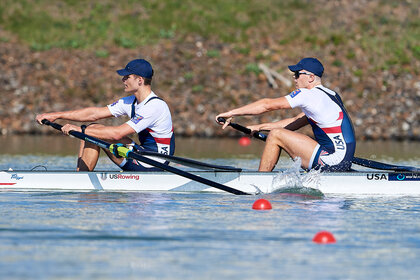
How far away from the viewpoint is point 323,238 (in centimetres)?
759

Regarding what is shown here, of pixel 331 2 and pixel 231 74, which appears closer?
pixel 231 74

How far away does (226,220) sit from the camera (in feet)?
29.7

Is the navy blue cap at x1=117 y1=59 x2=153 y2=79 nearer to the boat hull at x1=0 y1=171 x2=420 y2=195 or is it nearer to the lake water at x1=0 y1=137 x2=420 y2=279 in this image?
the boat hull at x1=0 y1=171 x2=420 y2=195

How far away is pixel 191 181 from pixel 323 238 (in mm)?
4501

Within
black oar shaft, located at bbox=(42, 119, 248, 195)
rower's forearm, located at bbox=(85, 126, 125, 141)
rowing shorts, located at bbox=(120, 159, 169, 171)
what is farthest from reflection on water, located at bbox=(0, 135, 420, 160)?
black oar shaft, located at bbox=(42, 119, 248, 195)

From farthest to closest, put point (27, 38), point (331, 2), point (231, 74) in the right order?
point (331, 2) → point (27, 38) → point (231, 74)

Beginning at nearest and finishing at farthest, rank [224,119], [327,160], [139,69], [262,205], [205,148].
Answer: [262,205], [327,160], [139,69], [224,119], [205,148]

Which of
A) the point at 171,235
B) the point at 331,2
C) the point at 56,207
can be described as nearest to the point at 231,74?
the point at 331,2

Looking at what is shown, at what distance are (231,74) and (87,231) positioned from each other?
23.7m

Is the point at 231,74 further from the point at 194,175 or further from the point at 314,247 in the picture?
the point at 314,247

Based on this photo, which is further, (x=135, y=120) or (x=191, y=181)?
(x=191, y=181)

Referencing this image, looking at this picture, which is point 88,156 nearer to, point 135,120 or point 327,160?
point 135,120

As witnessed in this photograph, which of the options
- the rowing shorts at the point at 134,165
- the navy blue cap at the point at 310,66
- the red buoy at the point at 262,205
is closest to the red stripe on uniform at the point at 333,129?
the navy blue cap at the point at 310,66

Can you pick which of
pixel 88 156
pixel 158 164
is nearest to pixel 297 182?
pixel 158 164
